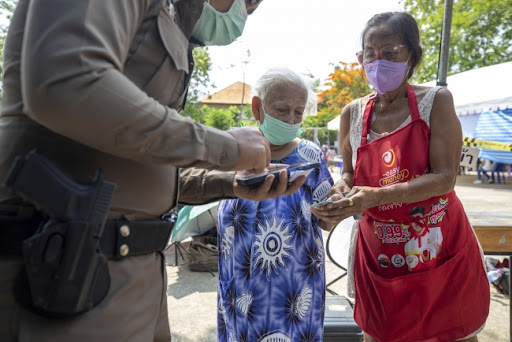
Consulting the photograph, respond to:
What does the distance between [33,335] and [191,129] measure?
0.56 metres

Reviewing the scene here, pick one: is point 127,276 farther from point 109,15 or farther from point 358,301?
point 358,301

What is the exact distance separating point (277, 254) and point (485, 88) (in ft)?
29.5

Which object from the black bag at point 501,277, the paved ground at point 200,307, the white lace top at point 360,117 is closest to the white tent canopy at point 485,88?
the black bag at point 501,277

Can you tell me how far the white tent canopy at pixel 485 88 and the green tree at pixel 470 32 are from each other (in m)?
7.99

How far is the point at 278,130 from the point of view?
7.02ft

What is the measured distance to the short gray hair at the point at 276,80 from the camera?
2172 mm

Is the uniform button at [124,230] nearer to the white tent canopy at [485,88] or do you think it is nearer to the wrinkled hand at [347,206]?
the wrinkled hand at [347,206]

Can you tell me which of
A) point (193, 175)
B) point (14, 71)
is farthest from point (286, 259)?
point (14, 71)

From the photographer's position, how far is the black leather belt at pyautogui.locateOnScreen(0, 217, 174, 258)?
0.83 m

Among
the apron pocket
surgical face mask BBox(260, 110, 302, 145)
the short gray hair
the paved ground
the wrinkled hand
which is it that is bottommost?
the paved ground

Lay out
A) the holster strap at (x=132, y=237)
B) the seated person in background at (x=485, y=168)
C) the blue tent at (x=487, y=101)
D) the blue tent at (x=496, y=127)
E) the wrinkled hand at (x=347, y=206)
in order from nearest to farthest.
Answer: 1. the holster strap at (x=132, y=237)
2. the wrinkled hand at (x=347, y=206)
3. the blue tent at (x=487, y=101)
4. the blue tent at (x=496, y=127)
5. the seated person in background at (x=485, y=168)

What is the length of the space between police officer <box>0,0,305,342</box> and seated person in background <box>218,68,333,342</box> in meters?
0.87

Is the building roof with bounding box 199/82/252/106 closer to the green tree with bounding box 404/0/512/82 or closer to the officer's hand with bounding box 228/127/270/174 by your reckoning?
the green tree with bounding box 404/0/512/82

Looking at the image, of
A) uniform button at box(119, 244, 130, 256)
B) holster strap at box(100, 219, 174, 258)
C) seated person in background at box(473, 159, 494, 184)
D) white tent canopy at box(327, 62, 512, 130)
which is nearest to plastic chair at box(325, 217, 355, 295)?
holster strap at box(100, 219, 174, 258)
